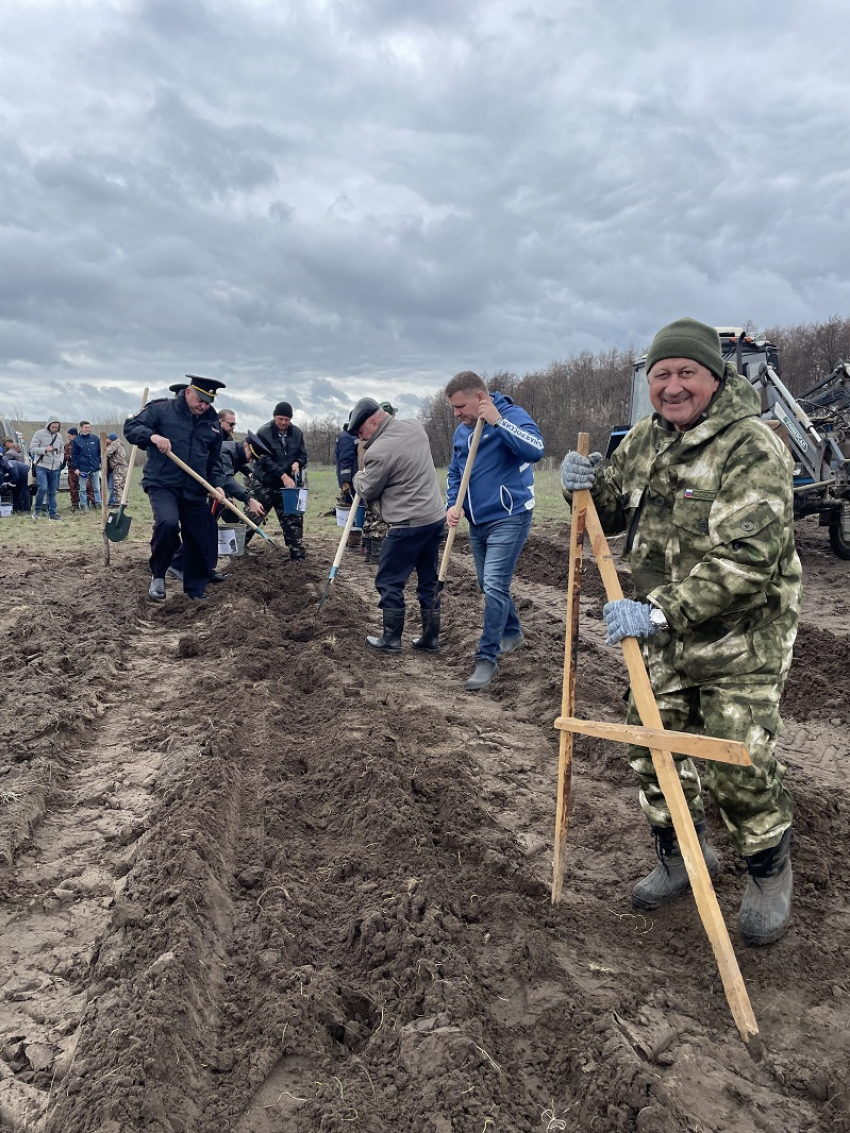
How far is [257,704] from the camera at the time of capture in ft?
17.0

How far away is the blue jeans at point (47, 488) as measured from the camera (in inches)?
653

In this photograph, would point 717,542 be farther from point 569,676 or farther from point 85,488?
point 85,488

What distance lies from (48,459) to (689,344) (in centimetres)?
1656

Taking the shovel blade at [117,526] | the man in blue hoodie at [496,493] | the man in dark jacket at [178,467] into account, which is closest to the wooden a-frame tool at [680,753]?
the man in blue hoodie at [496,493]

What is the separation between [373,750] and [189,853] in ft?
4.22

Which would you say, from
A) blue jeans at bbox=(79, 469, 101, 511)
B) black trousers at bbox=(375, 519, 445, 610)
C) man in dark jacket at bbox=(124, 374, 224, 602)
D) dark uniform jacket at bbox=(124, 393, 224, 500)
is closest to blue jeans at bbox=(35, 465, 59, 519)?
blue jeans at bbox=(79, 469, 101, 511)

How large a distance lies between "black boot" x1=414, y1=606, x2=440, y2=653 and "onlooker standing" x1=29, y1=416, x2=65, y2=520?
12700mm

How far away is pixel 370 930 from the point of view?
2.72 meters

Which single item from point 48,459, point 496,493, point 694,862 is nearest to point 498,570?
point 496,493

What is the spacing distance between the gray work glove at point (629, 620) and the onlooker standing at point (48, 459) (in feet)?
54.0

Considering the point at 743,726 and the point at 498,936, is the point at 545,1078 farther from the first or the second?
the point at 743,726

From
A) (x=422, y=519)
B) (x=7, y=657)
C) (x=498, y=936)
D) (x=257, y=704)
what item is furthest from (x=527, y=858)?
(x=7, y=657)

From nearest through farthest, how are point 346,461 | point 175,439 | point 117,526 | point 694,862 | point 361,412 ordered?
point 694,862 < point 361,412 < point 175,439 < point 117,526 < point 346,461

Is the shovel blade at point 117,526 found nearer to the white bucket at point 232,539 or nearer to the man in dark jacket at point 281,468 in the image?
the white bucket at point 232,539
